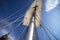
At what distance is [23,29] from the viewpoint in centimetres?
201

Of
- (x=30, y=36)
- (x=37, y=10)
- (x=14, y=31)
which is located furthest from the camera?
(x=14, y=31)

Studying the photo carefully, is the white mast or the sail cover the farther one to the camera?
the sail cover

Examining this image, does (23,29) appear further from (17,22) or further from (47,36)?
(47,36)

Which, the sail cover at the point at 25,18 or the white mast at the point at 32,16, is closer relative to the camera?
the white mast at the point at 32,16

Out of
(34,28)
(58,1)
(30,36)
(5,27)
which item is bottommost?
(30,36)

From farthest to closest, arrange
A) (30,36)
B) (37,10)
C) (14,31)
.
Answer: (14,31)
(37,10)
(30,36)

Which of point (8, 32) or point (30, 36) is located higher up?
point (8, 32)

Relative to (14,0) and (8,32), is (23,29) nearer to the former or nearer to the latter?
(8,32)

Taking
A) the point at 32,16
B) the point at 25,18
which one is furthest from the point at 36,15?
the point at 25,18

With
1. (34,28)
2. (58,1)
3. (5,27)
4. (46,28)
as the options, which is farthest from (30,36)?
(58,1)

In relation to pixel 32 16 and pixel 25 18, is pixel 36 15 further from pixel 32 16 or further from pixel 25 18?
pixel 25 18

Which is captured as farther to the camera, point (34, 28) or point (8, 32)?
point (8, 32)

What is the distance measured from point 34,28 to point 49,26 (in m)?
0.21

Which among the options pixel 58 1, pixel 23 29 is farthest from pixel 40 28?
pixel 58 1
